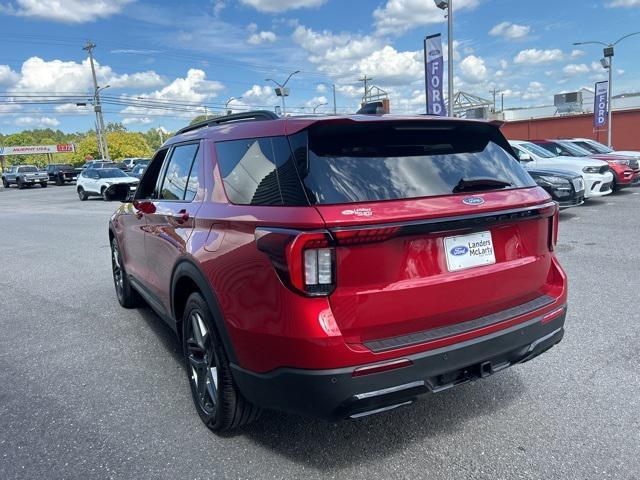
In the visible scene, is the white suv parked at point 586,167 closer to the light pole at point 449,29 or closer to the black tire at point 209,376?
the light pole at point 449,29

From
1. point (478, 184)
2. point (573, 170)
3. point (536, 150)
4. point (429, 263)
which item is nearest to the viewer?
point (429, 263)

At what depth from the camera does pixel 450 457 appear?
2621 mm

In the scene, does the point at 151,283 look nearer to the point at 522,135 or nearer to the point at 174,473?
the point at 174,473

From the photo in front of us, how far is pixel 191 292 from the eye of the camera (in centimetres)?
314

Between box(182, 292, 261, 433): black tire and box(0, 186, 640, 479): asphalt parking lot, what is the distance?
149 millimetres

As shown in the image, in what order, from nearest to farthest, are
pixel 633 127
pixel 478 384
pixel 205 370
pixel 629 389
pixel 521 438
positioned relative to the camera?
1. pixel 521 438
2. pixel 205 370
3. pixel 629 389
4. pixel 478 384
5. pixel 633 127

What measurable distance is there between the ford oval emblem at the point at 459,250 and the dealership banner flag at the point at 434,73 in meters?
16.1

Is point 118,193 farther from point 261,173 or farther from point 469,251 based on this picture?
point 469,251

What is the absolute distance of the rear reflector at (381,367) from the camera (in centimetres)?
218

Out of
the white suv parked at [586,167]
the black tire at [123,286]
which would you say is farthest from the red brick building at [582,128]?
the black tire at [123,286]

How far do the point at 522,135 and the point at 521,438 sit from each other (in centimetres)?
4210

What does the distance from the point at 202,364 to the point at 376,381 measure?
125cm

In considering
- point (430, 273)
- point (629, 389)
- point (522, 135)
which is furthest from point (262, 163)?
point (522, 135)

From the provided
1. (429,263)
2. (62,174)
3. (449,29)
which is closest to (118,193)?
(429,263)
